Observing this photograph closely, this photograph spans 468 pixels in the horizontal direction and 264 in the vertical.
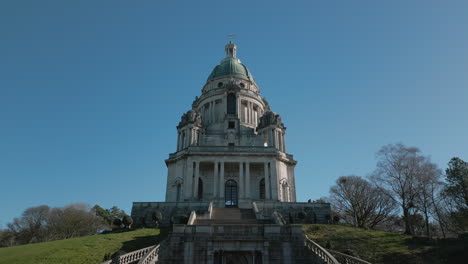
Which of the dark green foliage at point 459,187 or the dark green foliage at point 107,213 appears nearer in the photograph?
the dark green foliage at point 459,187

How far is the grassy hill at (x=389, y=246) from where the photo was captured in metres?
22.1

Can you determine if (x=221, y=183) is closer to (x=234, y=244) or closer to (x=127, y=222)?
(x=127, y=222)

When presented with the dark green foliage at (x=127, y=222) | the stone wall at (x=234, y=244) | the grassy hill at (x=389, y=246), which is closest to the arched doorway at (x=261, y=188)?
the grassy hill at (x=389, y=246)

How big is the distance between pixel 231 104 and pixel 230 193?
16.1 meters

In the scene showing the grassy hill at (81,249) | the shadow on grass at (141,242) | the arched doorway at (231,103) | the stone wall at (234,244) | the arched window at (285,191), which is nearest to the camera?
the grassy hill at (81,249)

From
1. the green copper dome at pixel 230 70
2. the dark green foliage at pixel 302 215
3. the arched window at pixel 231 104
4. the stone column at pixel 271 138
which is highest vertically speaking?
the green copper dome at pixel 230 70

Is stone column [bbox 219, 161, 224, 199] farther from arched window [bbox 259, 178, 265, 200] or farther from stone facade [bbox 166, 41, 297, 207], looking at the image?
arched window [bbox 259, 178, 265, 200]

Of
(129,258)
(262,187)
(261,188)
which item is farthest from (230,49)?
(129,258)

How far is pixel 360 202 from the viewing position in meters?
49.9

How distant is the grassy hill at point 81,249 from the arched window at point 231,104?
92.7ft

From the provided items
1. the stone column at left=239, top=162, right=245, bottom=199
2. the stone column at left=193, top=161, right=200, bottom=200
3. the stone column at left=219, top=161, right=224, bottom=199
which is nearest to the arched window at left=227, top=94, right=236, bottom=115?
the stone column at left=239, top=162, right=245, bottom=199

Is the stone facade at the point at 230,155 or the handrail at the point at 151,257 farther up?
the stone facade at the point at 230,155

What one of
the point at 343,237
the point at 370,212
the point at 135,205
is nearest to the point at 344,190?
the point at 370,212

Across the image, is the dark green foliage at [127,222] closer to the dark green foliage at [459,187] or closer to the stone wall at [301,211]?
the stone wall at [301,211]
